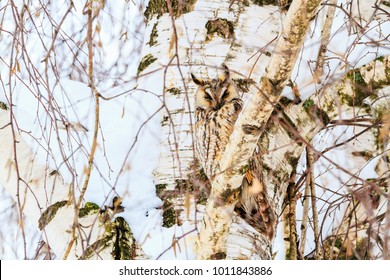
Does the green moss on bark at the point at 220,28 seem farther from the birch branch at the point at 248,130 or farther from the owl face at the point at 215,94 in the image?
the birch branch at the point at 248,130

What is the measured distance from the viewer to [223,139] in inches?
75.3

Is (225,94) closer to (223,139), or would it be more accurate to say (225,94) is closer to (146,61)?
(223,139)

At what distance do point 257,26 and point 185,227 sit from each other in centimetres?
65

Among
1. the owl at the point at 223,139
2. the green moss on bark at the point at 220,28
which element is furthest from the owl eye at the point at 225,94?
the green moss on bark at the point at 220,28

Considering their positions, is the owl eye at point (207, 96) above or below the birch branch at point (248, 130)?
above

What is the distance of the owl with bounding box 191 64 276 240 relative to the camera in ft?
5.34

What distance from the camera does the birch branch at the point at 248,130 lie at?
1094mm

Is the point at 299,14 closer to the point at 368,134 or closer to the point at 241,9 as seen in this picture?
the point at 241,9

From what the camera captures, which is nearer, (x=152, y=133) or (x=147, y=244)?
(x=147, y=244)

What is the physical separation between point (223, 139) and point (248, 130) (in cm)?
71

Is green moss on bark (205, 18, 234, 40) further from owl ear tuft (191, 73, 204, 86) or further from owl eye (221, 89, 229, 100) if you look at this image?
owl eye (221, 89, 229, 100)

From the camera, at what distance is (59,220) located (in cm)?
155

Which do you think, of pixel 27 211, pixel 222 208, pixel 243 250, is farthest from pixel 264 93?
pixel 27 211

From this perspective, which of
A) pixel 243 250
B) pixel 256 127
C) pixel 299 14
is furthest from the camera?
pixel 243 250
